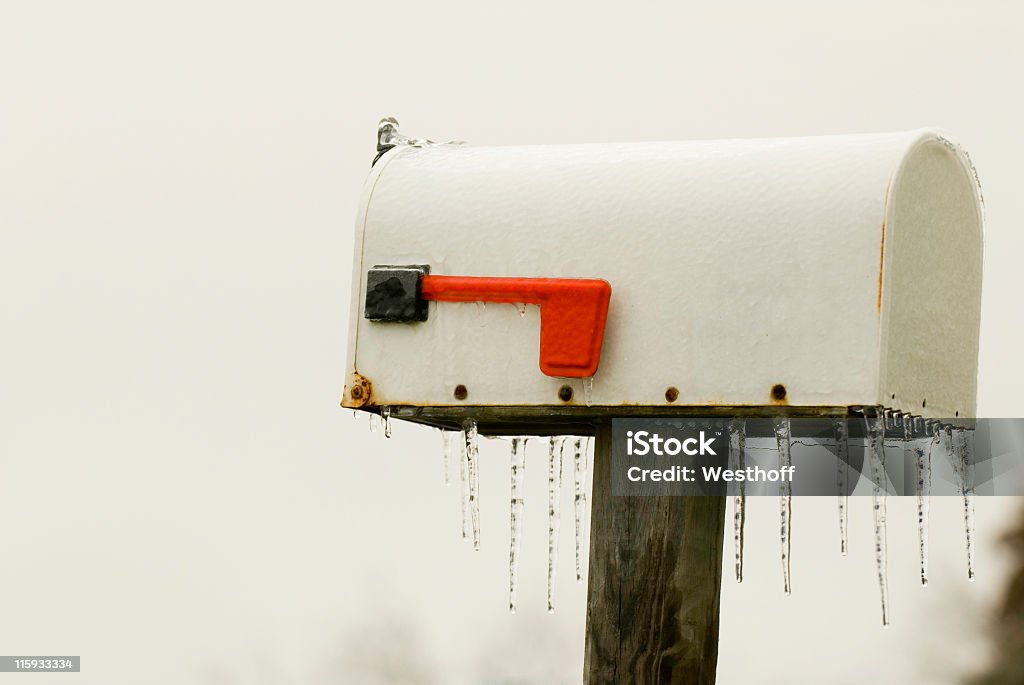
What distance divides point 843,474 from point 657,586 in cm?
57

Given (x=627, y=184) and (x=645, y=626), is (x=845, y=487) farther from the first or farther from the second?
(x=627, y=184)

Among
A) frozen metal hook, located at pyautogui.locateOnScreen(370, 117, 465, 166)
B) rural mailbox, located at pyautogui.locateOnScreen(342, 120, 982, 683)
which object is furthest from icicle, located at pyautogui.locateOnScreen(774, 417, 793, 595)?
frozen metal hook, located at pyautogui.locateOnScreen(370, 117, 465, 166)

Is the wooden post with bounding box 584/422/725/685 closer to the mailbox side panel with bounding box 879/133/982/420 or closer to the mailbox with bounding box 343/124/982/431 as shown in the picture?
the mailbox with bounding box 343/124/982/431

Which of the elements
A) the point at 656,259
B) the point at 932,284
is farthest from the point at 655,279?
the point at 932,284

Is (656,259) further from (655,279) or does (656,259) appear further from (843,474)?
(843,474)

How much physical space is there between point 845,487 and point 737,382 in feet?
2.19

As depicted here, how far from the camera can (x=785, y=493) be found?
15.3 feet

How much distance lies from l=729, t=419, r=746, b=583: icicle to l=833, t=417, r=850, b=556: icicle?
0.75 feet

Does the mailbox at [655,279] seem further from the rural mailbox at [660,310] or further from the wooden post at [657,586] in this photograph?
the wooden post at [657,586]

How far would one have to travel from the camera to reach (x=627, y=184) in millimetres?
4609

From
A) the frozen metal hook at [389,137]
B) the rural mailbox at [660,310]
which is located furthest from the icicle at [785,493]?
the frozen metal hook at [389,137]

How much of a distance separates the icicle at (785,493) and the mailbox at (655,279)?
0.55ft

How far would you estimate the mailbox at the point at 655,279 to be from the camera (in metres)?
4.38

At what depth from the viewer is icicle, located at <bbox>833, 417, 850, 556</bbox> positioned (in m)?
4.64
